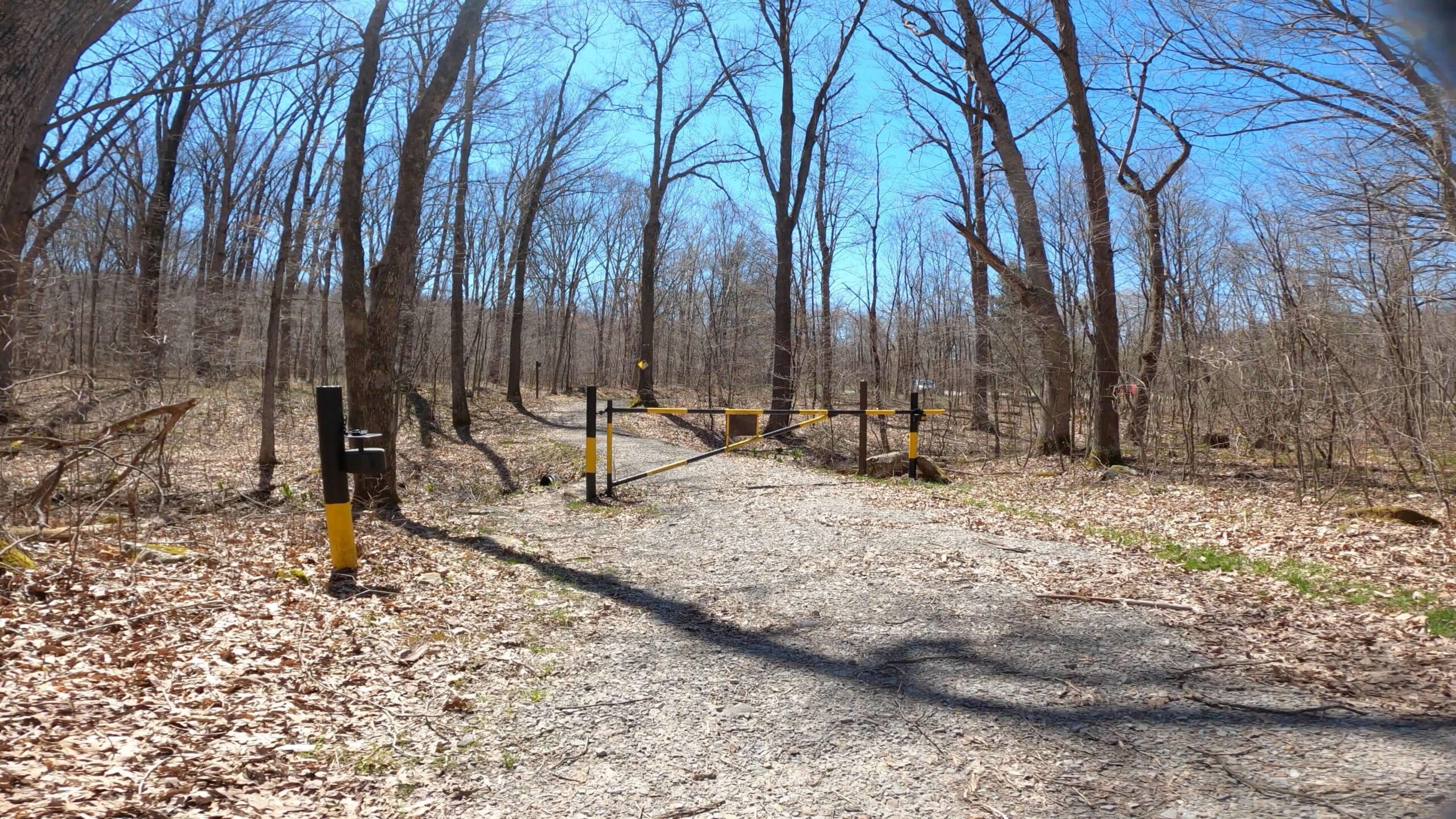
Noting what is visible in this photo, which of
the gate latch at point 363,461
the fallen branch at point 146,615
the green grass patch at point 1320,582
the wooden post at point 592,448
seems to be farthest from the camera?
the wooden post at point 592,448

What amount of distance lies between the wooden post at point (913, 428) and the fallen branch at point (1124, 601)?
19.9 feet

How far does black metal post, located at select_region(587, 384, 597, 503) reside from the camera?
8875 mm

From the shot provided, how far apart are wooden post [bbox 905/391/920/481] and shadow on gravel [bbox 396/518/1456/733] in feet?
21.0

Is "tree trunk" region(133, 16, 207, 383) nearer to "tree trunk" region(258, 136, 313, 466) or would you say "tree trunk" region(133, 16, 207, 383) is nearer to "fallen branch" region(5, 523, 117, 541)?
"tree trunk" region(258, 136, 313, 466)

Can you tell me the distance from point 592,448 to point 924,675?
6004mm

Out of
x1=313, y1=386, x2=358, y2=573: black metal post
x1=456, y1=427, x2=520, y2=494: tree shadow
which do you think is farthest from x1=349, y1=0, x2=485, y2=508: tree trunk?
x1=456, y1=427, x2=520, y2=494: tree shadow

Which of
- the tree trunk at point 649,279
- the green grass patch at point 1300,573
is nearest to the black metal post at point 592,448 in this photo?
the green grass patch at point 1300,573

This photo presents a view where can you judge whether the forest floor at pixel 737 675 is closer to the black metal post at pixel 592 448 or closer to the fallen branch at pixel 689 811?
the fallen branch at pixel 689 811

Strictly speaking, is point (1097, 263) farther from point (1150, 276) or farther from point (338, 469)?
point (338, 469)

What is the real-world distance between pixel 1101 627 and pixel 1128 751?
1.50 metres

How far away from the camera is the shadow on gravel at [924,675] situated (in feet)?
9.88

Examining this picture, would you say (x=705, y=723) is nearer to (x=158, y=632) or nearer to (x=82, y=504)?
(x=158, y=632)

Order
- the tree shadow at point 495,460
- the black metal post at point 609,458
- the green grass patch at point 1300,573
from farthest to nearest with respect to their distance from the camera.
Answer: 1. the tree shadow at point 495,460
2. the black metal post at point 609,458
3. the green grass patch at point 1300,573

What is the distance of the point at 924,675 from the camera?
3.64 metres
